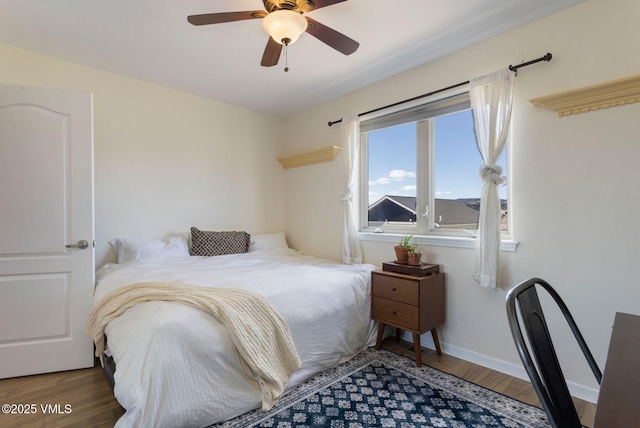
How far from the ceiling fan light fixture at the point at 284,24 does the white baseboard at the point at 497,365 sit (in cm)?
246

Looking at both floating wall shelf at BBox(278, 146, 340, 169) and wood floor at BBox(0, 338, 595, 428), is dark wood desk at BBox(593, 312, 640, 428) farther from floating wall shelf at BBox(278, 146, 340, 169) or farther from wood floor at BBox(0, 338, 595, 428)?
floating wall shelf at BBox(278, 146, 340, 169)

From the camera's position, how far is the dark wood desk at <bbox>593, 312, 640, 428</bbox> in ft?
1.97

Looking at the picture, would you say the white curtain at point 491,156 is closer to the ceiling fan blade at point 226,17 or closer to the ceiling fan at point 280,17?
the ceiling fan at point 280,17

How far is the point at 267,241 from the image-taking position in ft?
12.3

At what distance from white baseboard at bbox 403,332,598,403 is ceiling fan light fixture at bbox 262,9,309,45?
246 centimetres

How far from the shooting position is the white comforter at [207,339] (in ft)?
4.81

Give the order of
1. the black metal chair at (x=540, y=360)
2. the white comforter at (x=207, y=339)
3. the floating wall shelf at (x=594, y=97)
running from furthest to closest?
the floating wall shelf at (x=594, y=97)
the white comforter at (x=207, y=339)
the black metal chair at (x=540, y=360)

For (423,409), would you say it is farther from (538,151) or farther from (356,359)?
(538,151)

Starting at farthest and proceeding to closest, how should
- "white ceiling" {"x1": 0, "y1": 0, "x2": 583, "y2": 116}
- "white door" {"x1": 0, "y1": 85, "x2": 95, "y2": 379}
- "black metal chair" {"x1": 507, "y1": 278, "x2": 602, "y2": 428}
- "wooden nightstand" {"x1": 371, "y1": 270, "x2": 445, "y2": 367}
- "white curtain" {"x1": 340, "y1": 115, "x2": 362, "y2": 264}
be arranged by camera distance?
"white curtain" {"x1": 340, "y1": 115, "x2": 362, "y2": 264}
"wooden nightstand" {"x1": 371, "y1": 270, "x2": 445, "y2": 367}
"white door" {"x1": 0, "y1": 85, "x2": 95, "y2": 379}
"white ceiling" {"x1": 0, "y1": 0, "x2": 583, "y2": 116}
"black metal chair" {"x1": 507, "y1": 278, "x2": 602, "y2": 428}

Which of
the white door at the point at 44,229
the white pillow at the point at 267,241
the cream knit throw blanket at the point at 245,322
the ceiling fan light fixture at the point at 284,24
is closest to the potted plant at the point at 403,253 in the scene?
the cream knit throw blanket at the point at 245,322

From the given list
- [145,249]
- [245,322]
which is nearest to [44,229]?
[145,249]

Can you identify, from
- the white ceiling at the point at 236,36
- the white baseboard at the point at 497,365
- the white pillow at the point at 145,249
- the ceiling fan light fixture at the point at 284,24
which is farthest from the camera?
the white pillow at the point at 145,249

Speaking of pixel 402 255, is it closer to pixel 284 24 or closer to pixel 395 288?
pixel 395 288

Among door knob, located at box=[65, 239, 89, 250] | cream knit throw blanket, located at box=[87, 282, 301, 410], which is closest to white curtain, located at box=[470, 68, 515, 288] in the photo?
cream knit throw blanket, located at box=[87, 282, 301, 410]
